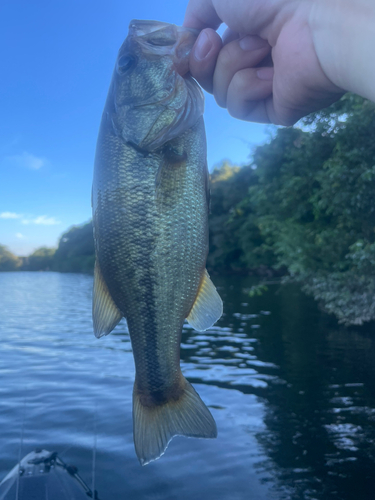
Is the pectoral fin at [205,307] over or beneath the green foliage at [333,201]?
beneath

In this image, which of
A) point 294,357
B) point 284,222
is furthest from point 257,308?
point 294,357

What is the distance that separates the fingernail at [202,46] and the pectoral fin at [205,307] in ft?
3.41

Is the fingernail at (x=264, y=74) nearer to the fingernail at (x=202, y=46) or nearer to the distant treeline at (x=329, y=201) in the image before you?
the fingernail at (x=202, y=46)

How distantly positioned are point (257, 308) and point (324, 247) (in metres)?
9.34

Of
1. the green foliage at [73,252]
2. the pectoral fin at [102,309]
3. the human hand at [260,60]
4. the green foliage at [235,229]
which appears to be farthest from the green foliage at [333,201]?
the green foliage at [73,252]

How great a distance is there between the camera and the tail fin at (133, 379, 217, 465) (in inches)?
85.4

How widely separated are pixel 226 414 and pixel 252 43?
27.8 ft

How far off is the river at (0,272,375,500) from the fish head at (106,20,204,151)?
16.5 ft

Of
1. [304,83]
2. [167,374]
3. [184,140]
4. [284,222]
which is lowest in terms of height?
[167,374]

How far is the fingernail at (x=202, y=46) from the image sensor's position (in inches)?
84.1

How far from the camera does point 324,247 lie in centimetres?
Answer: 1900

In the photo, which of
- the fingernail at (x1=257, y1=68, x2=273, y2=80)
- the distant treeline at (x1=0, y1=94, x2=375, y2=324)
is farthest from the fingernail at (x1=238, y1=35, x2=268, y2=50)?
the distant treeline at (x1=0, y1=94, x2=375, y2=324)

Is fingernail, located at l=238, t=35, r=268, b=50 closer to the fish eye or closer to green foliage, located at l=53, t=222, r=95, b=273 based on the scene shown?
the fish eye

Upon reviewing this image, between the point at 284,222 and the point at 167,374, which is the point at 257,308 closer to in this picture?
the point at 284,222
